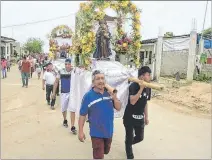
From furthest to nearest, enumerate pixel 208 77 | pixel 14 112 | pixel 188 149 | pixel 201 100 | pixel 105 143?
pixel 208 77
pixel 201 100
pixel 14 112
pixel 188 149
pixel 105 143

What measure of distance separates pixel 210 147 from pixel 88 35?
3494 millimetres

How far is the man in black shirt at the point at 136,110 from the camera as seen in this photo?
553cm

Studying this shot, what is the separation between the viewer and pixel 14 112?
10625mm

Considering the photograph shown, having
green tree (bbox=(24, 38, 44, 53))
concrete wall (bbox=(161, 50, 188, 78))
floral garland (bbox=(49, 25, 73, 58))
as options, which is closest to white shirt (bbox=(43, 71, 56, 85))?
floral garland (bbox=(49, 25, 73, 58))

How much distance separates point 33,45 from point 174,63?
200 feet

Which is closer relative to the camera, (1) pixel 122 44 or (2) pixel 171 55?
(1) pixel 122 44

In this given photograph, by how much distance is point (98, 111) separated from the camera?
454 cm

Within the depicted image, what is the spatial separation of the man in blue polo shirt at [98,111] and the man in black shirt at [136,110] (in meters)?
0.91

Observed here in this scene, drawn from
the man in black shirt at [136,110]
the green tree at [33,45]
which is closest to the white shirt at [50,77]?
the man in black shirt at [136,110]

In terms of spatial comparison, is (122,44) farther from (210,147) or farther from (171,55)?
(171,55)

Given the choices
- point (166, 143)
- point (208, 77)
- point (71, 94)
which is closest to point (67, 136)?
point (71, 94)

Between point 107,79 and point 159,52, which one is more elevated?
point 159,52

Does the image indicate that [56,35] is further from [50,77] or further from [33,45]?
[33,45]

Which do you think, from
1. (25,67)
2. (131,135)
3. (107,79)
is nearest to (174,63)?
(25,67)
